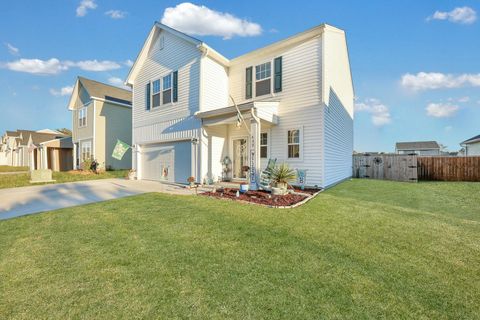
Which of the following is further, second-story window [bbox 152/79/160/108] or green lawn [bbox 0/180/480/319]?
second-story window [bbox 152/79/160/108]

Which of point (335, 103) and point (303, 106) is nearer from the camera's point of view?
point (303, 106)

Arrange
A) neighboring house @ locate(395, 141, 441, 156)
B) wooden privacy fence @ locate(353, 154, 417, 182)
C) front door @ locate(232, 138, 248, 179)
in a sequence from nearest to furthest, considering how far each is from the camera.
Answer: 1. front door @ locate(232, 138, 248, 179)
2. wooden privacy fence @ locate(353, 154, 417, 182)
3. neighboring house @ locate(395, 141, 441, 156)

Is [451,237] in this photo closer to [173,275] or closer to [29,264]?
[173,275]

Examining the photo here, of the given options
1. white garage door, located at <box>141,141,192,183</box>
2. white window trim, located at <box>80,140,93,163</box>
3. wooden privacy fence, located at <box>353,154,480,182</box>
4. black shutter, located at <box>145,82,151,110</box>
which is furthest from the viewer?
white window trim, located at <box>80,140,93,163</box>

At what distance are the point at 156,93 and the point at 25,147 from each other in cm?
2517

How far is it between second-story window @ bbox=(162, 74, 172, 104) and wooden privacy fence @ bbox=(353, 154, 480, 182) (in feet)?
45.4

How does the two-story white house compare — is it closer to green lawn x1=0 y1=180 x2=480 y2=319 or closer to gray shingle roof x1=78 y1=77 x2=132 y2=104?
green lawn x1=0 y1=180 x2=480 y2=319

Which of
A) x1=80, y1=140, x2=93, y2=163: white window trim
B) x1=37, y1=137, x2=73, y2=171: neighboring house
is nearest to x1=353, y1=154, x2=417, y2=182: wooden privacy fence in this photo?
x1=80, y1=140, x2=93, y2=163: white window trim

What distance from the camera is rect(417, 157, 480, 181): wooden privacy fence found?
13.1m

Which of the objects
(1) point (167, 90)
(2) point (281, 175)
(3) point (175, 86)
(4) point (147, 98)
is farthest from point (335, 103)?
(4) point (147, 98)

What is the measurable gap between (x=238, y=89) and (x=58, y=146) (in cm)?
1973

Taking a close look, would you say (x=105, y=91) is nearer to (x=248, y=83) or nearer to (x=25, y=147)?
(x=248, y=83)

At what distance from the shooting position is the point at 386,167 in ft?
47.3

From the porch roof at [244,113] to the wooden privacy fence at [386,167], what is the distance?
31.6 ft
